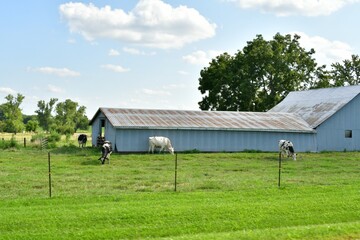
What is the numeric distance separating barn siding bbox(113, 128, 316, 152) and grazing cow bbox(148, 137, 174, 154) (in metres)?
0.81

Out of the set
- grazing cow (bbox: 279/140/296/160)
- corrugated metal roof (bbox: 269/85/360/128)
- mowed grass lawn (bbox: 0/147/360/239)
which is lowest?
mowed grass lawn (bbox: 0/147/360/239)

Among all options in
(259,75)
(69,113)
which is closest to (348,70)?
(259,75)

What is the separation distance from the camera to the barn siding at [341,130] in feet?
136

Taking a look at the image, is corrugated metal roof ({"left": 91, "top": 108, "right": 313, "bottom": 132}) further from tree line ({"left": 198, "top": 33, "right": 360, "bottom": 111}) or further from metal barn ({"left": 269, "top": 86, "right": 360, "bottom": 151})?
tree line ({"left": 198, "top": 33, "right": 360, "bottom": 111})

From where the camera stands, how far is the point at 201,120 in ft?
131

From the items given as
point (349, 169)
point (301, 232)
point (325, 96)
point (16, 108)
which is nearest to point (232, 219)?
point (301, 232)

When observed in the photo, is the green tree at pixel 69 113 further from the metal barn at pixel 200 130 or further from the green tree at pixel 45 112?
the metal barn at pixel 200 130

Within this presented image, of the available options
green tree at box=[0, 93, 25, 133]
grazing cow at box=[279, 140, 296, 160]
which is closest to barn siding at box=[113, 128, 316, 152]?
grazing cow at box=[279, 140, 296, 160]

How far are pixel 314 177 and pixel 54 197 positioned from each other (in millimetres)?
11546

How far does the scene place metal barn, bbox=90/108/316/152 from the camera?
36.0m

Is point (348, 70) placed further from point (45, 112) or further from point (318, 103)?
point (45, 112)

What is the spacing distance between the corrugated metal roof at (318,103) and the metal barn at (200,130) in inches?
58.4

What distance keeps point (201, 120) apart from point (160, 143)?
5.39m

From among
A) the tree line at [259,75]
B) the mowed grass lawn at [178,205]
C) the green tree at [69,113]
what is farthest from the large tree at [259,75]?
the green tree at [69,113]
